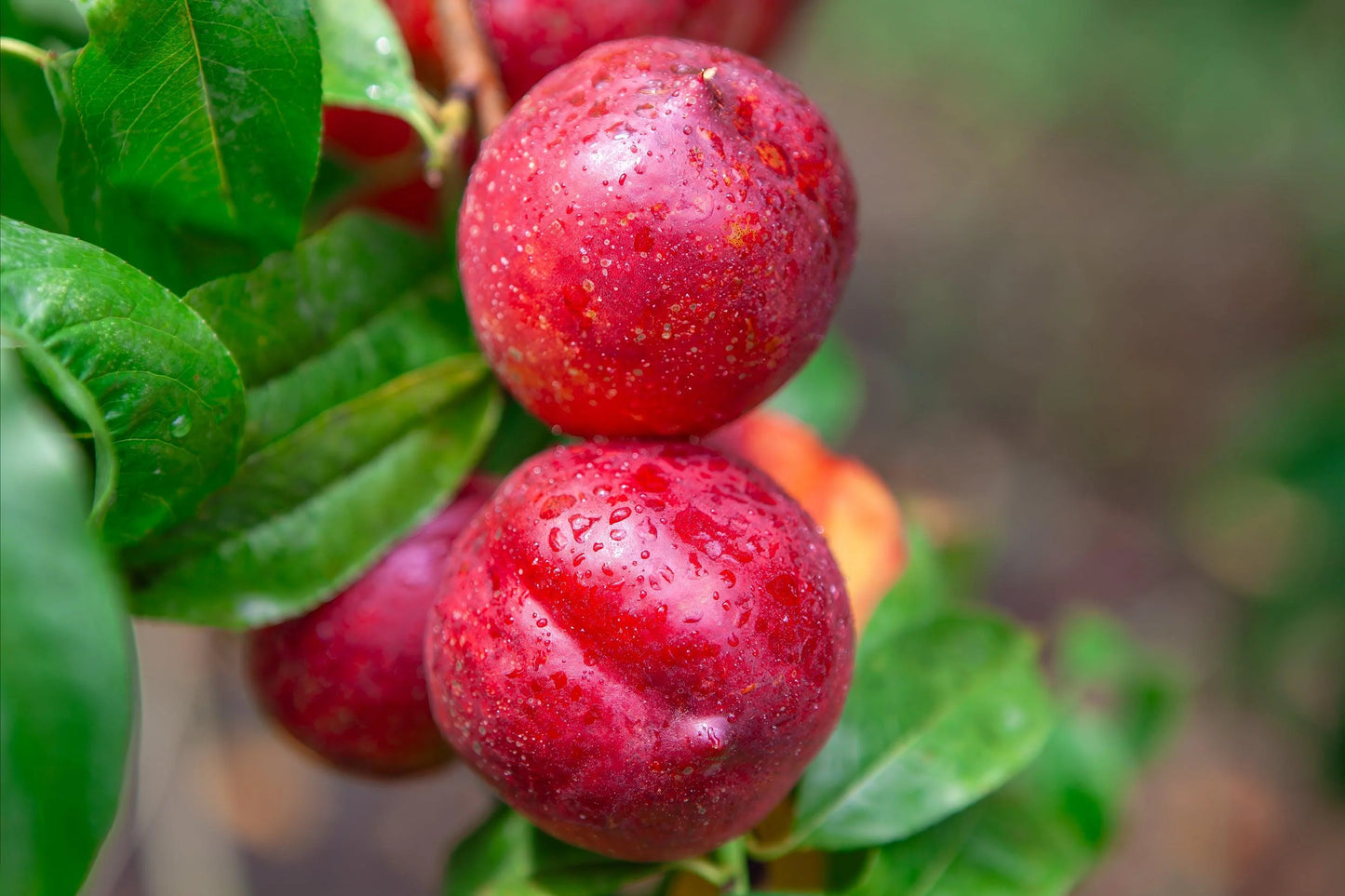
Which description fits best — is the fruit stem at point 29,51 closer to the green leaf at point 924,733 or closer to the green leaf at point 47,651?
the green leaf at point 47,651

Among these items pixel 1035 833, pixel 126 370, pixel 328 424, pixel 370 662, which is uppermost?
pixel 126 370

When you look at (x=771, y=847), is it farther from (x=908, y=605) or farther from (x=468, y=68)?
(x=468, y=68)

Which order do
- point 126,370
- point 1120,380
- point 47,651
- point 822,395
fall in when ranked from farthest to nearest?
point 1120,380 → point 822,395 → point 126,370 → point 47,651

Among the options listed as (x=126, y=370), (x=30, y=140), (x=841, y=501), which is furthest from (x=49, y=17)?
(x=841, y=501)

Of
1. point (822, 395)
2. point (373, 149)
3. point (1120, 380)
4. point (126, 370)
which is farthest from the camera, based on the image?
point (1120, 380)

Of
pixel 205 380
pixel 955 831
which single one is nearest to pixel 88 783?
pixel 205 380

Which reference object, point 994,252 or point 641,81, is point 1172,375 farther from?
point 641,81

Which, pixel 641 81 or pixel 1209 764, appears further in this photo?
pixel 1209 764
